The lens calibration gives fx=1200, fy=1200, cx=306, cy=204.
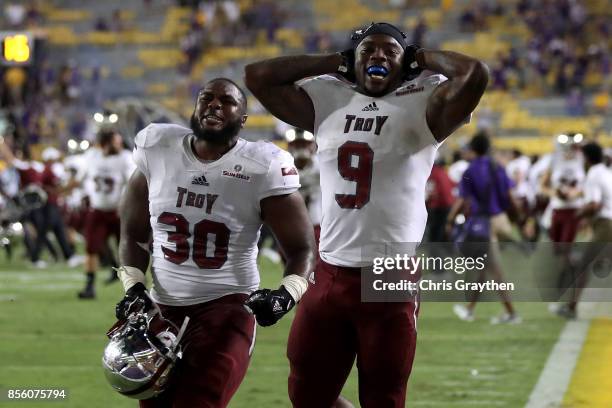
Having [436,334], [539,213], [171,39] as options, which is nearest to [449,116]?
[436,334]

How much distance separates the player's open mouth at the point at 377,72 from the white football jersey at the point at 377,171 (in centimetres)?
11

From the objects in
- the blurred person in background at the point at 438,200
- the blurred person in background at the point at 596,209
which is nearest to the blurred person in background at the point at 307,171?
the blurred person in background at the point at 596,209

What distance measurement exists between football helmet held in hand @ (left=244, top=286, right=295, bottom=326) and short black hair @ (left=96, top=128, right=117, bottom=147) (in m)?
8.25

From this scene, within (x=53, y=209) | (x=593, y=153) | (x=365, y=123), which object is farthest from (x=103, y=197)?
(x=365, y=123)

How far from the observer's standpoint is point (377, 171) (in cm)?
474

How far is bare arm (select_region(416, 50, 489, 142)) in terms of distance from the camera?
4.54 meters

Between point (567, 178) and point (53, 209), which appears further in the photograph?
point (53, 209)

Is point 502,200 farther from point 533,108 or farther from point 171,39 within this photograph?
point 171,39

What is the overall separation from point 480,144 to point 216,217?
673cm

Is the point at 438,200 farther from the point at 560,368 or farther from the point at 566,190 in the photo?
the point at 560,368

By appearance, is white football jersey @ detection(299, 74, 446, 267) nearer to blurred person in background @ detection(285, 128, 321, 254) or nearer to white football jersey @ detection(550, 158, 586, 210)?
blurred person in background @ detection(285, 128, 321, 254)

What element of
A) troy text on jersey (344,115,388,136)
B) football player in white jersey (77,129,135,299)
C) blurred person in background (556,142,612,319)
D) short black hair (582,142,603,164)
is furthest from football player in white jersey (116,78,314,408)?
football player in white jersey (77,129,135,299)

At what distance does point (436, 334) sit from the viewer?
9992mm

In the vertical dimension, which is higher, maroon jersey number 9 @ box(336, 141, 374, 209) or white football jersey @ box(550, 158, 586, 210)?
maroon jersey number 9 @ box(336, 141, 374, 209)
